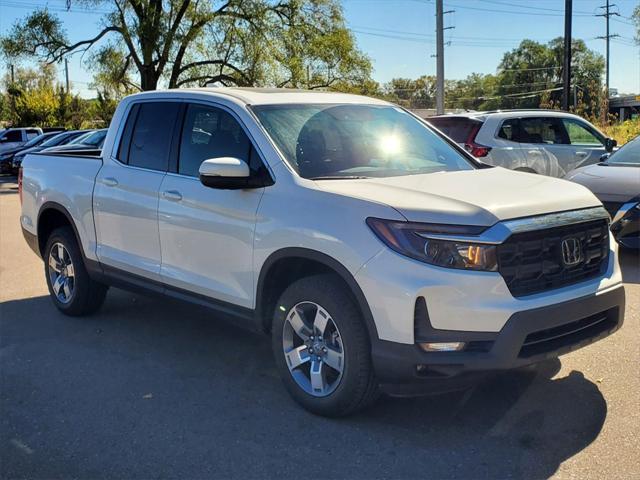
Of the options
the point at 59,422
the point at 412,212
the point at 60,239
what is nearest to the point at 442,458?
the point at 412,212

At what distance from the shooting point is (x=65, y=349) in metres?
5.41

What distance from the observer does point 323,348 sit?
13.0 feet

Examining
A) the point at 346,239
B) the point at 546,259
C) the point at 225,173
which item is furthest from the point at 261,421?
the point at 546,259

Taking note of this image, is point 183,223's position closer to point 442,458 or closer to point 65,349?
point 65,349

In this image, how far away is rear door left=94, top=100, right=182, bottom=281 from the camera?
5.08m

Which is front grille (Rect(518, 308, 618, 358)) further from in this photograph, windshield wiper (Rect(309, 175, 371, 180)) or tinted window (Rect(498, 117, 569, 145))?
tinted window (Rect(498, 117, 569, 145))

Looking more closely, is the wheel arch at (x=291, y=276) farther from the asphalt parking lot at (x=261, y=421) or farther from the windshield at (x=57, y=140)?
the windshield at (x=57, y=140)

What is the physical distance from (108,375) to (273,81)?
26374 mm

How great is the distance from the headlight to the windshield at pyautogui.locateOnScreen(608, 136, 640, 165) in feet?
19.5

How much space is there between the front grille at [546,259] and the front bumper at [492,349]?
0.45ft

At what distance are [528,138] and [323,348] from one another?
8206mm

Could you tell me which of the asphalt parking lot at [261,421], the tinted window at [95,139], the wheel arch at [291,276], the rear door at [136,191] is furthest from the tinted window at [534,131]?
the tinted window at [95,139]

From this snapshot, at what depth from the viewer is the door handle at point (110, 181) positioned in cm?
543

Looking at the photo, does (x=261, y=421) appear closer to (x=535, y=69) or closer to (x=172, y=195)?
(x=172, y=195)
